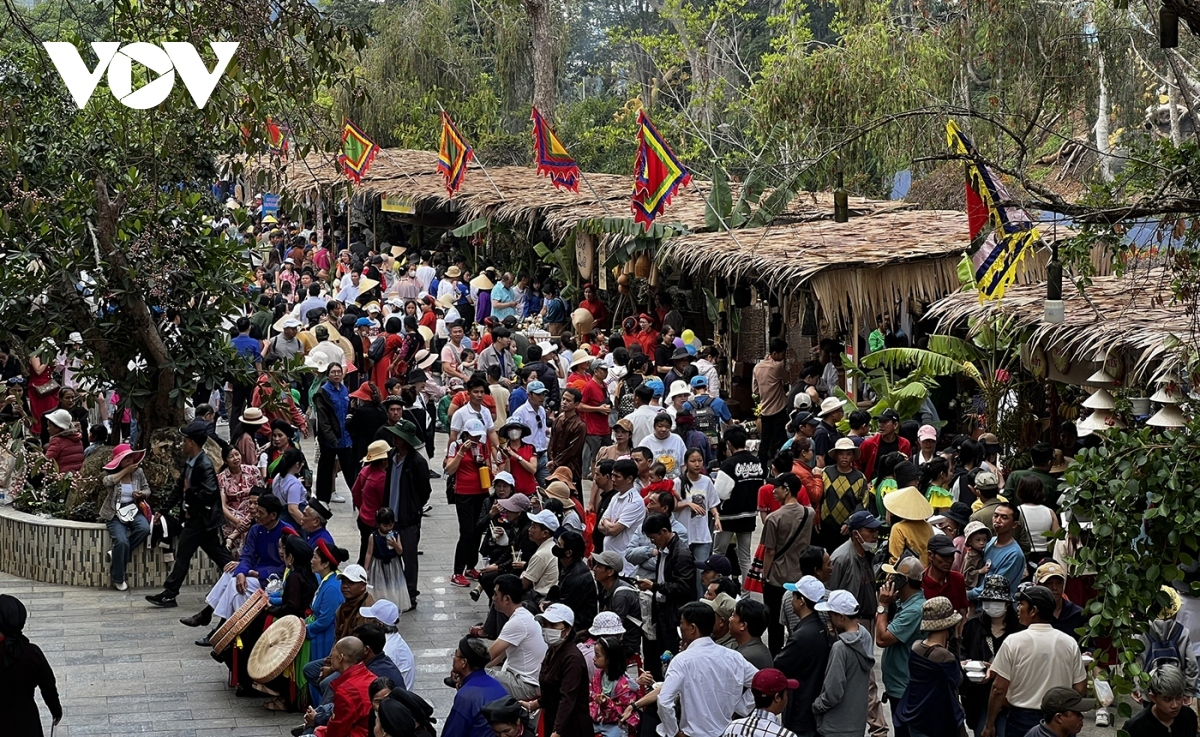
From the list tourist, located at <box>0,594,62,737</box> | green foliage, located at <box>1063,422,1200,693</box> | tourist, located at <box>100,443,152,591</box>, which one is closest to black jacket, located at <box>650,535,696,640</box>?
green foliage, located at <box>1063,422,1200,693</box>

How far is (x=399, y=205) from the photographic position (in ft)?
100

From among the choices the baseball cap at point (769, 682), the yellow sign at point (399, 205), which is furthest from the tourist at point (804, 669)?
the yellow sign at point (399, 205)

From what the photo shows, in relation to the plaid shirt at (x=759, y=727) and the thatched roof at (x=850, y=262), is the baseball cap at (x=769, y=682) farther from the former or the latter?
the thatched roof at (x=850, y=262)

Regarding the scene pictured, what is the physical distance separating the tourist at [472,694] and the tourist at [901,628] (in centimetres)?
240

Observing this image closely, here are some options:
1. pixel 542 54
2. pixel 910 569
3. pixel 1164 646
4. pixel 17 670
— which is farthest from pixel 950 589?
pixel 542 54

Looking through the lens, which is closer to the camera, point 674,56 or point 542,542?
point 542,542

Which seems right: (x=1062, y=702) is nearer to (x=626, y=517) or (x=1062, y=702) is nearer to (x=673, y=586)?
(x=673, y=586)

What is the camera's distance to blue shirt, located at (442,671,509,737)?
7.97 m

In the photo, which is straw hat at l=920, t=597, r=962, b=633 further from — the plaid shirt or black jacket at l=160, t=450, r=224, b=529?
black jacket at l=160, t=450, r=224, b=529

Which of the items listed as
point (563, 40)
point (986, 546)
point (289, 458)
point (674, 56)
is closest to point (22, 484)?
point (289, 458)

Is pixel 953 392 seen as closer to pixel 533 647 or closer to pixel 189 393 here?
pixel 189 393

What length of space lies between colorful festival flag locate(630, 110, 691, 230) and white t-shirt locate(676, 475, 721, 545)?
8380mm

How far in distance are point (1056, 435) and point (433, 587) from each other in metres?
6.07

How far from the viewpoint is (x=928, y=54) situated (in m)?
30.2
